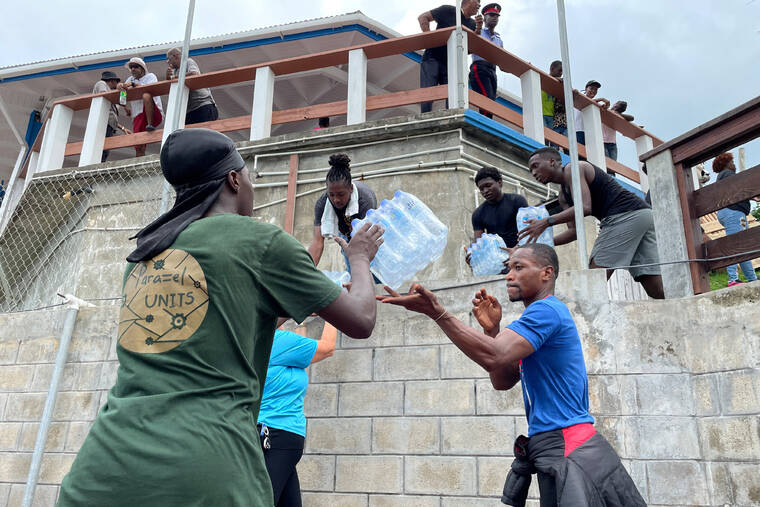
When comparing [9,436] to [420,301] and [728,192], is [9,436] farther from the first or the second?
[728,192]

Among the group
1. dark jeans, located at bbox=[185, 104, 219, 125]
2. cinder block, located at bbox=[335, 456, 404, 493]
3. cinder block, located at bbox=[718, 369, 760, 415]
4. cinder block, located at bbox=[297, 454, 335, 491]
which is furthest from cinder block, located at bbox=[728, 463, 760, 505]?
dark jeans, located at bbox=[185, 104, 219, 125]

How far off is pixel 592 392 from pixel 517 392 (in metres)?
0.51

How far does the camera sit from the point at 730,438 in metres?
4.02

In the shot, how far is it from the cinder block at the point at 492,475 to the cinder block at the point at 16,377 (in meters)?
4.12

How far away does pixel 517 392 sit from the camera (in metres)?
4.59

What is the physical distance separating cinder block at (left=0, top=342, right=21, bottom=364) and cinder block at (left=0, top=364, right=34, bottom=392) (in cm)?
6

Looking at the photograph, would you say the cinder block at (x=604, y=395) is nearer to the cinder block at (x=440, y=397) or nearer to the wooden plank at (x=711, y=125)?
the cinder block at (x=440, y=397)

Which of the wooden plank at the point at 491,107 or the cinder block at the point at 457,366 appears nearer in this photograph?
the cinder block at the point at 457,366

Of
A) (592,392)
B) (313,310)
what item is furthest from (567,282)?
(313,310)

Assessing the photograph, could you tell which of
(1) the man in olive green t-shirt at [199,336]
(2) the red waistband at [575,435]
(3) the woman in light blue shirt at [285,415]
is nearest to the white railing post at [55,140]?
(3) the woman in light blue shirt at [285,415]

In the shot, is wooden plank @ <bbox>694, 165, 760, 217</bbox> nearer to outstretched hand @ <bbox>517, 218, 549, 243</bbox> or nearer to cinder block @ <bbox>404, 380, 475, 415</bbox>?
outstretched hand @ <bbox>517, 218, 549, 243</bbox>

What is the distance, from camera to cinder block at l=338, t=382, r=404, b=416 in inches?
191

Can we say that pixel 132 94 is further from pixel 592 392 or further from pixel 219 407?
pixel 219 407

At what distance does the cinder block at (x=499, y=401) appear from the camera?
4574mm
